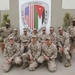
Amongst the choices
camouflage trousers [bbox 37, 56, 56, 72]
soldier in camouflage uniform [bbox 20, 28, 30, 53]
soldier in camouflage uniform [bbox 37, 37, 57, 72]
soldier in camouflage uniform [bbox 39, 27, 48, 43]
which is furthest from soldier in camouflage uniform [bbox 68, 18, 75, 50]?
soldier in camouflage uniform [bbox 20, 28, 30, 53]

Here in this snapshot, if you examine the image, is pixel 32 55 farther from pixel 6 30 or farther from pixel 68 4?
pixel 68 4

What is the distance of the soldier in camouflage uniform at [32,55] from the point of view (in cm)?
891

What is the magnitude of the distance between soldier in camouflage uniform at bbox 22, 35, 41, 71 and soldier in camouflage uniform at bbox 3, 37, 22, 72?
8.9 inches

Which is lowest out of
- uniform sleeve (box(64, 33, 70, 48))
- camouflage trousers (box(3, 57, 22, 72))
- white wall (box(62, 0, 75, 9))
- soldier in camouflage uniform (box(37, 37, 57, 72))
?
camouflage trousers (box(3, 57, 22, 72))

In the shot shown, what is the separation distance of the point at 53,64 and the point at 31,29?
7.73ft

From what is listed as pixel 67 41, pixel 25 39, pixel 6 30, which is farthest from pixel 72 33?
pixel 6 30

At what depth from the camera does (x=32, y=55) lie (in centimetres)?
A: 905

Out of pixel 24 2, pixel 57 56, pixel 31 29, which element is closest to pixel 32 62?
pixel 57 56

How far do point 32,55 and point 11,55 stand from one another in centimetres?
77

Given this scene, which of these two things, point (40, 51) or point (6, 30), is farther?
point (6, 30)

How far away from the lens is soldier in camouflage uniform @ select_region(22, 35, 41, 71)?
29.2ft

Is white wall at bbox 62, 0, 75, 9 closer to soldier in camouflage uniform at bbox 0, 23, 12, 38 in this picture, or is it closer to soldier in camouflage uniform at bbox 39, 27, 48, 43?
soldier in camouflage uniform at bbox 39, 27, 48, 43

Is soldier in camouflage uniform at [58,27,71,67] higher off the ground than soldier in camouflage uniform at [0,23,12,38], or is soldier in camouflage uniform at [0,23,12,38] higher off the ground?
soldier in camouflage uniform at [0,23,12,38]

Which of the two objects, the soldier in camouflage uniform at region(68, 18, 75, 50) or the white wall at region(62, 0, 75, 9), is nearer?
the soldier in camouflage uniform at region(68, 18, 75, 50)
